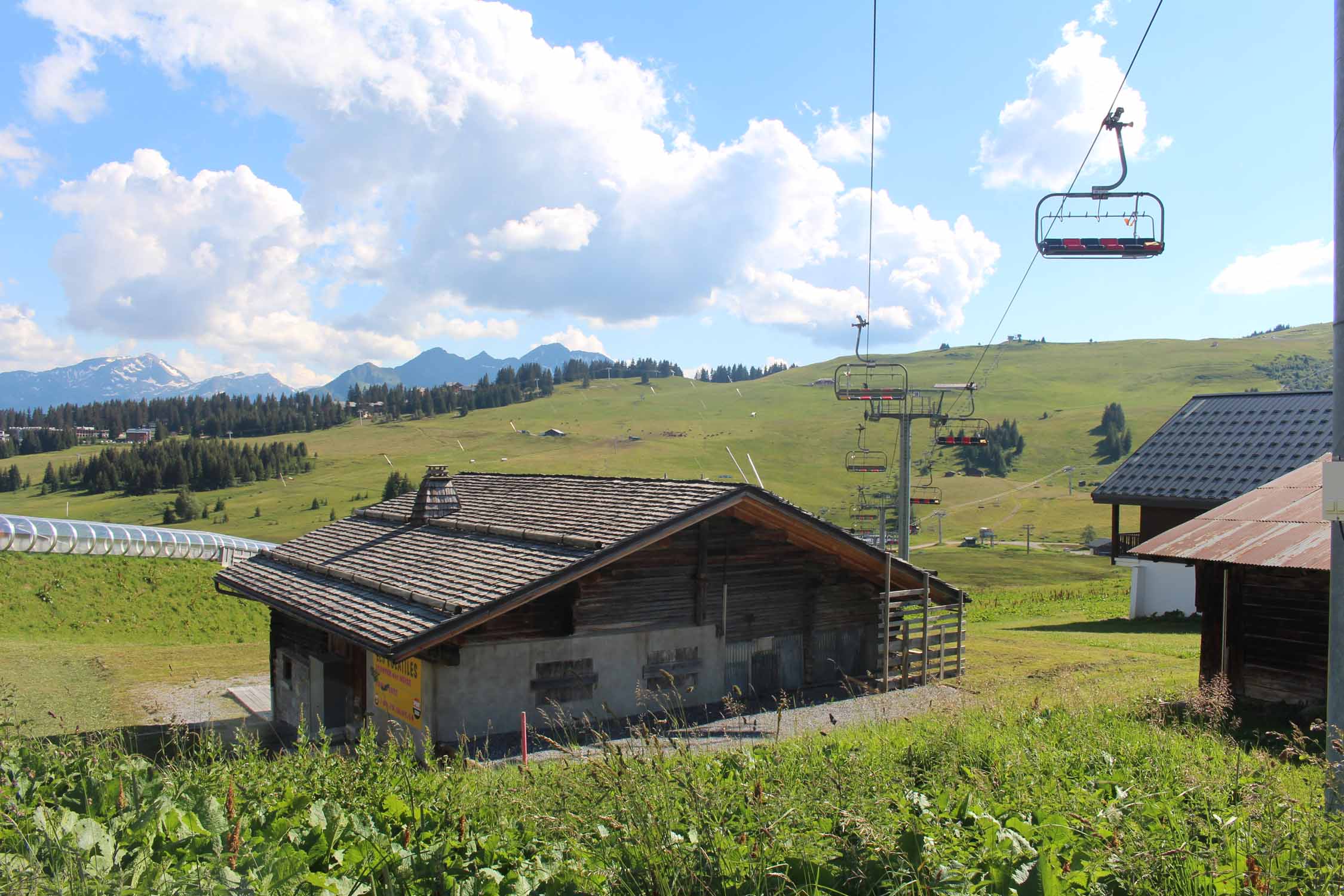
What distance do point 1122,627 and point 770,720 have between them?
59.4 ft

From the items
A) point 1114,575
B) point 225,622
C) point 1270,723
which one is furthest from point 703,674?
point 1114,575

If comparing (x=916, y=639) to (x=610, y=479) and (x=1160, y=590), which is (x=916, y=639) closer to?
(x=610, y=479)

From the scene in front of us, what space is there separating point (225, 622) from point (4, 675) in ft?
40.6

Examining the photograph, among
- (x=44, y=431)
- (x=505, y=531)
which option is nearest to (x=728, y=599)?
(x=505, y=531)

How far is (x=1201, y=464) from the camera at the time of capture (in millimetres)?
31078

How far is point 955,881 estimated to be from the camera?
3748mm

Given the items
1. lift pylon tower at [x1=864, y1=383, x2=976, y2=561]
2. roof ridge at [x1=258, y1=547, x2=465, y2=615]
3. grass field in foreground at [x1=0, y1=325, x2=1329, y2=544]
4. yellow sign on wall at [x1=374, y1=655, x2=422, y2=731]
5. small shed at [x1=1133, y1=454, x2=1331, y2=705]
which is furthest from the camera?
grass field in foreground at [x1=0, y1=325, x2=1329, y2=544]

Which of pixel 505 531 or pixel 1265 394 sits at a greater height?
pixel 1265 394

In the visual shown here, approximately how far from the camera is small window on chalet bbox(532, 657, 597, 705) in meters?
15.5

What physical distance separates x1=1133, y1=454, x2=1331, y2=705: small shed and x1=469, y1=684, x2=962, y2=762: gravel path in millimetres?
3785

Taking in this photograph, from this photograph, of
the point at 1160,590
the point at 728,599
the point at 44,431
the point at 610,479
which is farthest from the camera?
the point at 44,431

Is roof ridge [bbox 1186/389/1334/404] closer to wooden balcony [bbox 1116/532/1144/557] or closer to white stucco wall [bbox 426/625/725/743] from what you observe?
wooden balcony [bbox 1116/532/1144/557]

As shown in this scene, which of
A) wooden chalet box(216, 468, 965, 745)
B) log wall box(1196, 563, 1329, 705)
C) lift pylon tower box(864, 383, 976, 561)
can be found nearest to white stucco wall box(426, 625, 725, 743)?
wooden chalet box(216, 468, 965, 745)

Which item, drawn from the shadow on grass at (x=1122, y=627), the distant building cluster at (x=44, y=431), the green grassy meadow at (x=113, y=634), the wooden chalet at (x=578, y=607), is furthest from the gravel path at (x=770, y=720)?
the distant building cluster at (x=44, y=431)
